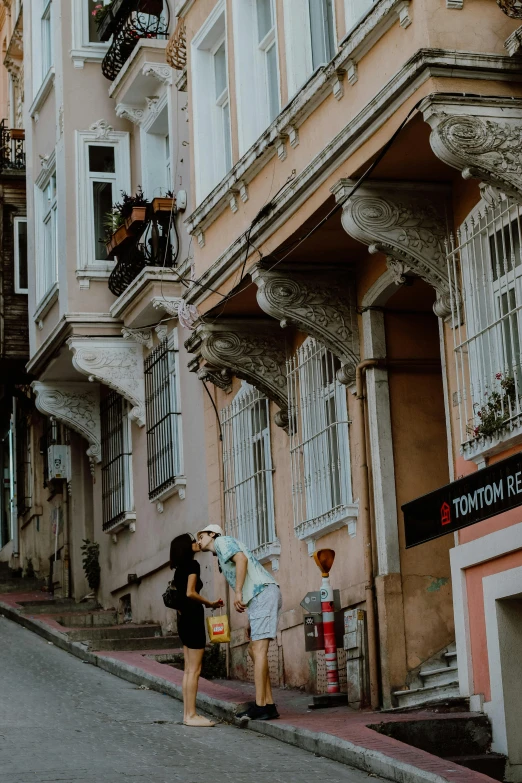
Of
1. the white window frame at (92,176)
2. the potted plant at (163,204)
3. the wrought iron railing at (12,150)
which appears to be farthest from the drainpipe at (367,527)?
the wrought iron railing at (12,150)

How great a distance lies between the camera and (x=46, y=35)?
2464 centimetres

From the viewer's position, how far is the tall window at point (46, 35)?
2434 cm

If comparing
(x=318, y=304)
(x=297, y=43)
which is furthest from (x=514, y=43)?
(x=318, y=304)

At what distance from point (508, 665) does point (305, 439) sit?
15.4 ft

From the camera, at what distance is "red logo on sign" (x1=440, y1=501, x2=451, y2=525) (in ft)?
31.9

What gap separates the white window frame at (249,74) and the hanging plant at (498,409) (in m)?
4.82

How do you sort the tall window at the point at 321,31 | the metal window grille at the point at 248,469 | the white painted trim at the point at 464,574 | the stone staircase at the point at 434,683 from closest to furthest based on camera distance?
1. the white painted trim at the point at 464,574
2. the stone staircase at the point at 434,683
3. the tall window at the point at 321,31
4. the metal window grille at the point at 248,469

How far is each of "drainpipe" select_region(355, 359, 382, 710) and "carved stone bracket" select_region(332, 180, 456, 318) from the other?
1.81 m

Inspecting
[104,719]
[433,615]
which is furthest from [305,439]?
[104,719]

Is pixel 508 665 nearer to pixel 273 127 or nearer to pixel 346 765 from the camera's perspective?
pixel 346 765

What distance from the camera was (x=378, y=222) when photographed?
11.5m

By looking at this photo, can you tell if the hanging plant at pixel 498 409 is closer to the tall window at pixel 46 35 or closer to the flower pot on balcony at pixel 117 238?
the flower pot on balcony at pixel 117 238

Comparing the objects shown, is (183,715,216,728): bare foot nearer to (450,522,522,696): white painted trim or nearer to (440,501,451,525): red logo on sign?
(450,522,522,696): white painted trim

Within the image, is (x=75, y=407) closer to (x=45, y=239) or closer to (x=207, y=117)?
(x=45, y=239)
